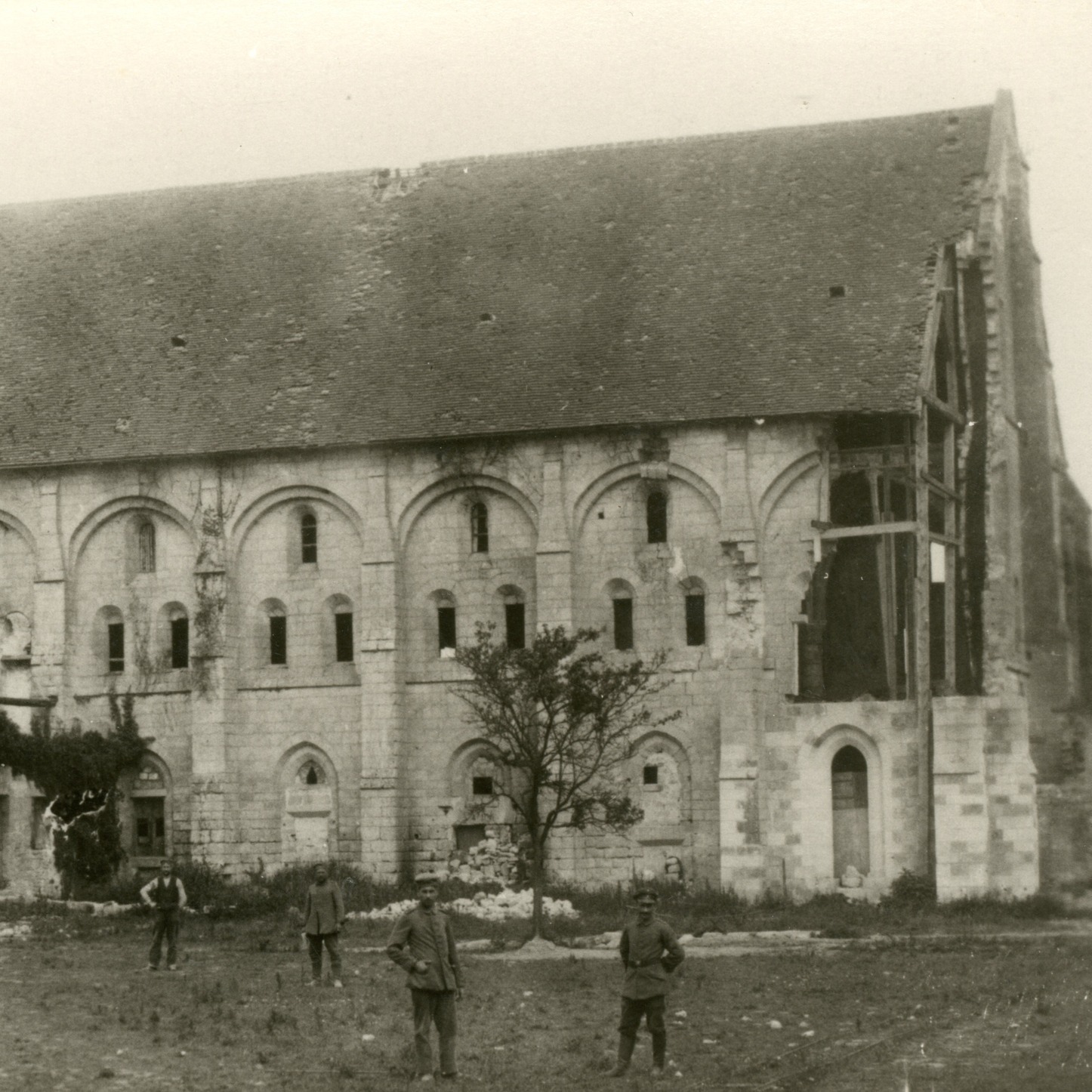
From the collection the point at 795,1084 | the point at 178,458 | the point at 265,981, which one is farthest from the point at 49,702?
the point at 795,1084

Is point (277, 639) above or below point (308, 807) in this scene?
above

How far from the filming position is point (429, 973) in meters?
18.8

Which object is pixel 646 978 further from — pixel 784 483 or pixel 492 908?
pixel 784 483

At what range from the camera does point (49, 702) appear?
44312 millimetres

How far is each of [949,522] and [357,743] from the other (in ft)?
41.9

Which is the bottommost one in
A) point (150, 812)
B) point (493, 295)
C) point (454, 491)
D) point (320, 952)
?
point (320, 952)

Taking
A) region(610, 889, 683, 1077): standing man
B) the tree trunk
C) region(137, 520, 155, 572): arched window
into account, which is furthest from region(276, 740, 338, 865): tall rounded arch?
region(610, 889, 683, 1077): standing man

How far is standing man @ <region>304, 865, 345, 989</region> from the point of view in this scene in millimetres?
26188

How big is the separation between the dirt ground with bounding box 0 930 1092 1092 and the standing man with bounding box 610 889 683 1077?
0.93ft

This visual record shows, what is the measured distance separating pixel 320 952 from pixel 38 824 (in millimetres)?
19055

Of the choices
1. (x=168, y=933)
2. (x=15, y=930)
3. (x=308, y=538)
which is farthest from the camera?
(x=308, y=538)

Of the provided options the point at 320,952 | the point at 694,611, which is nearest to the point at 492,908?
the point at 694,611

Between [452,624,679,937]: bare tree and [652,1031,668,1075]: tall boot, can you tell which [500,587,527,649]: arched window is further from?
[652,1031,668,1075]: tall boot

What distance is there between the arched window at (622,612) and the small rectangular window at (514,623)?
1.90 m
